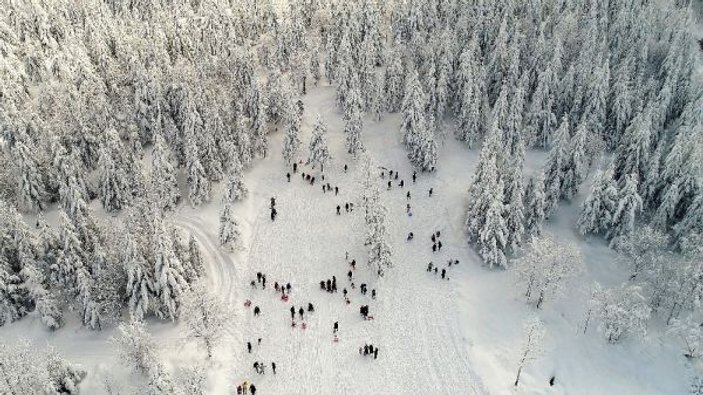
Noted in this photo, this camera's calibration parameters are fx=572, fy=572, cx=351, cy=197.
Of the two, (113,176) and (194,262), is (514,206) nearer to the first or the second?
(194,262)

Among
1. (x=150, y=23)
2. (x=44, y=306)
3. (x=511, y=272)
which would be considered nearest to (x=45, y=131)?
(x=44, y=306)

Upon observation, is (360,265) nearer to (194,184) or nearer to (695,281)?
(194,184)

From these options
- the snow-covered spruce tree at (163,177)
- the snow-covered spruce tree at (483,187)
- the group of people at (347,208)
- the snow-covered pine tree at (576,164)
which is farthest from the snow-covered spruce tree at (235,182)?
the snow-covered pine tree at (576,164)

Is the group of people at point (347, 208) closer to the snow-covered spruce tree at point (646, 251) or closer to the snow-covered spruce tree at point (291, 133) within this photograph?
the snow-covered spruce tree at point (291, 133)

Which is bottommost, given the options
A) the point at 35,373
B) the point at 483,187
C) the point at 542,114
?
the point at 35,373

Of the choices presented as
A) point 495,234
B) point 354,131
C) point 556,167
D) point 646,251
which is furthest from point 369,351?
point 354,131

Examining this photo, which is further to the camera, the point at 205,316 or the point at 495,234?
the point at 495,234

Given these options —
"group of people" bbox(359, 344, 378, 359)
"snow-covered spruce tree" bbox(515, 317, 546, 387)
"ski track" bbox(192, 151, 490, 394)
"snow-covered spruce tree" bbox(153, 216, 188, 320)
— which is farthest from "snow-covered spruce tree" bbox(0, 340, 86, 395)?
"snow-covered spruce tree" bbox(515, 317, 546, 387)
